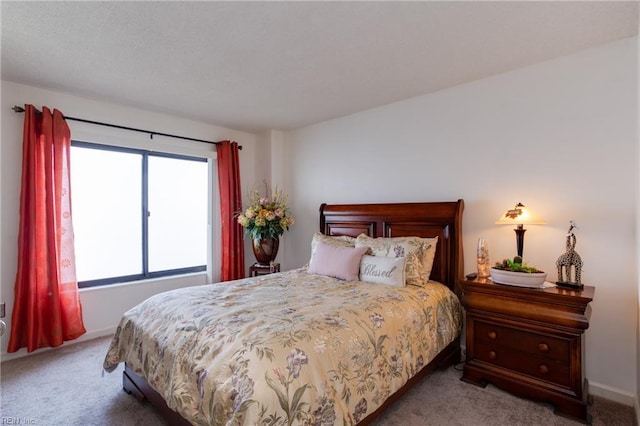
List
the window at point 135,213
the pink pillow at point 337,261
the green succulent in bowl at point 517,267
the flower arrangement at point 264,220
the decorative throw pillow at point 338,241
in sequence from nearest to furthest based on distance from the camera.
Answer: the green succulent in bowl at point 517,267 < the pink pillow at point 337,261 < the decorative throw pillow at point 338,241 < the window at point 135,213 < the flower arrangement at point 264,220

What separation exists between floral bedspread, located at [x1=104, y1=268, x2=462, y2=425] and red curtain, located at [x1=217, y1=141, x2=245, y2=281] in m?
1.78

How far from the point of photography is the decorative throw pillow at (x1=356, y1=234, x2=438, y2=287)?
2.61 meters

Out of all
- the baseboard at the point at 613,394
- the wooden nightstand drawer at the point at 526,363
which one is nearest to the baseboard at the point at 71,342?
the wooden nightstand drawer at the point at 526,363

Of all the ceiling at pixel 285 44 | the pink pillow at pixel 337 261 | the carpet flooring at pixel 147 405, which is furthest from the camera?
the pink pillow at pixel 337 261

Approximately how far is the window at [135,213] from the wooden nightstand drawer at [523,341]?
3.49m

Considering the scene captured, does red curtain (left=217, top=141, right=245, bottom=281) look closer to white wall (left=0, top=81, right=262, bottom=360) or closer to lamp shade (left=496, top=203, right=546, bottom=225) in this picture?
white wall (left=0, top=81, right=262, bottom=360)

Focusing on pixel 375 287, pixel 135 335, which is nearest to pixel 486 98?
pixel 375 287

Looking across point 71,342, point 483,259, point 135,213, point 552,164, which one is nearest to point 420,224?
point 483,259

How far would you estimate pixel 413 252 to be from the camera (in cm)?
269

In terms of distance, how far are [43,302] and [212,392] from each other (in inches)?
102

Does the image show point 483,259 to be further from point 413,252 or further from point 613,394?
point 613,394

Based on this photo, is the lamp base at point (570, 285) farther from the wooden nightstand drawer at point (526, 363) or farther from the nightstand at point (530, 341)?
the wooden nightstand drawer at point (526, 363)

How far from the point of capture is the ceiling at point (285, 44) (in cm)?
184

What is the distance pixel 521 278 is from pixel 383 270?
98 centimetres
